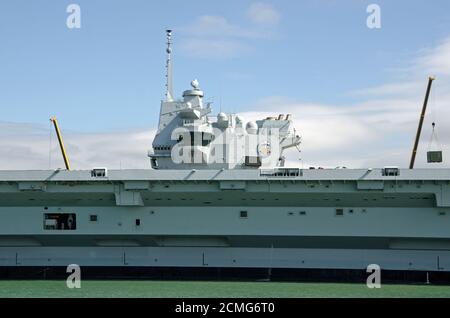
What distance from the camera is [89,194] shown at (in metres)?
21.5

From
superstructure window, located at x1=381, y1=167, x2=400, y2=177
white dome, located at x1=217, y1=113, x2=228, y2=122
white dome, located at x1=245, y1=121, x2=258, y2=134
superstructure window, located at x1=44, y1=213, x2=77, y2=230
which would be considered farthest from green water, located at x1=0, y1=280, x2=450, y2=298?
white dome, located at x1=245, y1=121, x2=258, y2=134

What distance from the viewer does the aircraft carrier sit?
801 inches

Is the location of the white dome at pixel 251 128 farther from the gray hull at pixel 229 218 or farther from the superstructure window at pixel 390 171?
the superstructure window at pixel 390 171

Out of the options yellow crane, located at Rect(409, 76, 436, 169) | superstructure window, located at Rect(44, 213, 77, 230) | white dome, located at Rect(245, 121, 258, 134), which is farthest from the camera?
yellow crane, located at Rect(409, 76, 436, 169)

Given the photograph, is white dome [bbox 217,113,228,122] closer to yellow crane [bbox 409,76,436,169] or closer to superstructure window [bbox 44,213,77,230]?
superstructure window [bbox 44,213,77,230]

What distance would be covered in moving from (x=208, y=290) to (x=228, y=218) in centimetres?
341

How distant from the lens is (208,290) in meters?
18.5

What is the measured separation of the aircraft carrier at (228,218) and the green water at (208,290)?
1424 millimetres

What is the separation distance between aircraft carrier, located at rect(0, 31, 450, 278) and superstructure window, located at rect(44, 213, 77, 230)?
0.04 m

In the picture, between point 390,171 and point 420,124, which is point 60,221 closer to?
point 390,171

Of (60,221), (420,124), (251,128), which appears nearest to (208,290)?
(60,221)

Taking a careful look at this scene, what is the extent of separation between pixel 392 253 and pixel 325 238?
7.78 ft

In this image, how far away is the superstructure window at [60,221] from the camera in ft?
71.5
